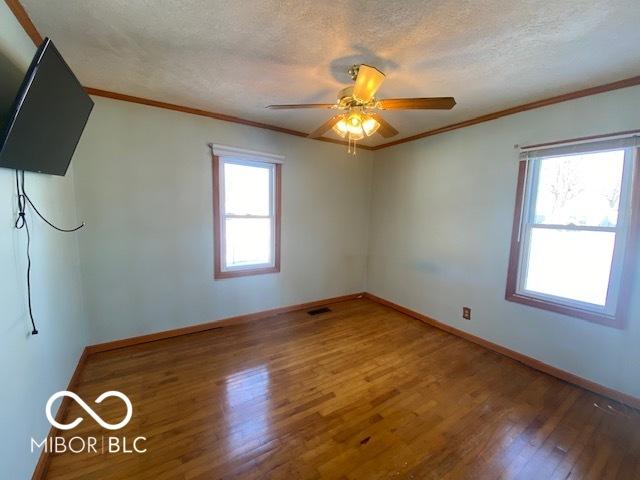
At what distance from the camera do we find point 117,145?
2.39 meters

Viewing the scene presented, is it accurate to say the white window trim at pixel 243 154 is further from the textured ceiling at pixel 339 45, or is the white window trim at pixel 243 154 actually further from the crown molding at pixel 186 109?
the textured ceiling at pixel 339 45

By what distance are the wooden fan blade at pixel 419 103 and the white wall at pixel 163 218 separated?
5.99ft

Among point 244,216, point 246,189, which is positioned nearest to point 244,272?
point 244,216

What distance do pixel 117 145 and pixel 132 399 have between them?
2115mm

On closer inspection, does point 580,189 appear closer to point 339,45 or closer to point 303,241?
point 339,45

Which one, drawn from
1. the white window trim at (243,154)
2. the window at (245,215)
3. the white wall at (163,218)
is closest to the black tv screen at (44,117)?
the white wall at (163,218)

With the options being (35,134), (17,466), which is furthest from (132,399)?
(35,134)

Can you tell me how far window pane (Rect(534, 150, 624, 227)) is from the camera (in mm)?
2016

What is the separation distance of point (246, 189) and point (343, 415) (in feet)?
8.05

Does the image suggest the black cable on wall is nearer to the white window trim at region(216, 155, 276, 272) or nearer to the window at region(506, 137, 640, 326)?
the white window trim at region(216, 155, 276, 272)

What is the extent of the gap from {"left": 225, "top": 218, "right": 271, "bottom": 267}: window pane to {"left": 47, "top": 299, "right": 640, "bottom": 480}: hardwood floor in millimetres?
945

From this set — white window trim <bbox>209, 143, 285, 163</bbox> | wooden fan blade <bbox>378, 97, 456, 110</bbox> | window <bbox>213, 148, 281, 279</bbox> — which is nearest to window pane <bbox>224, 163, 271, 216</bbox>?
window <bbox>213, 148, 281, 279</bbox>

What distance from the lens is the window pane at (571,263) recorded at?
2.08 meters

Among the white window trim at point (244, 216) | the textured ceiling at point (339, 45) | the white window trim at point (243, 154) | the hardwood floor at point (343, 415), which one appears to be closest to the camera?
the textured ceiling at point (339, 45)
